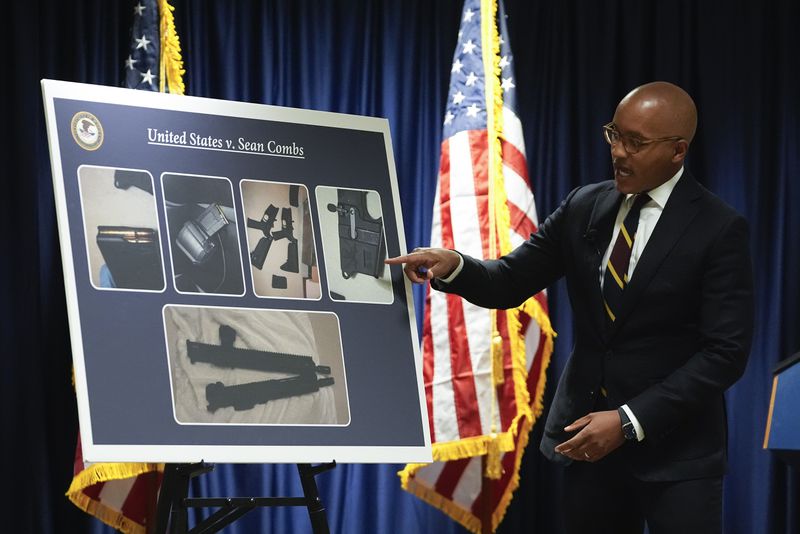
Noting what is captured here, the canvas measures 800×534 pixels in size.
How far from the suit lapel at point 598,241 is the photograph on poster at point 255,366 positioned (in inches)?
25.8

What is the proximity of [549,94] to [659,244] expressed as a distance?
6.94 feet

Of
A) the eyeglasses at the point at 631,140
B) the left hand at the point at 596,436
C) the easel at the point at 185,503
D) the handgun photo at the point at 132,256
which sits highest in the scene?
the eyeglasses at the point at 631,140

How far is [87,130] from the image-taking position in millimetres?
2457

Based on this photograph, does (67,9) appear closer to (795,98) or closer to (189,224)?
(189,224)

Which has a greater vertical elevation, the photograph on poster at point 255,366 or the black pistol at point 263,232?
the black pistol at point 263,232

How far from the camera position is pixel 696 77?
4.41 m

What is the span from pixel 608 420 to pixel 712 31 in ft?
8.76

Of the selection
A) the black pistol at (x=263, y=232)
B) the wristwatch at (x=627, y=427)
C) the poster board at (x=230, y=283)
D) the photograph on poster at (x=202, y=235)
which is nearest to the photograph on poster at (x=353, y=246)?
the poster board at (x=230, y=283)

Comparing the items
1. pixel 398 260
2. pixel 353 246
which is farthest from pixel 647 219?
pixel 353 246

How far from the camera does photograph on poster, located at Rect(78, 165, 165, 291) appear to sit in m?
2.38

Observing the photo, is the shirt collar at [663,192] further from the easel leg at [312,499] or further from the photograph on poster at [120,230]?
the photograph on poster at [120,230]

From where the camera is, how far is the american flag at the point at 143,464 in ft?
11.4

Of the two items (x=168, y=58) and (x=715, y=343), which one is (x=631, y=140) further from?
(x=168, y=58)

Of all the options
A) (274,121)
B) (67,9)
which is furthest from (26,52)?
(274,121)
